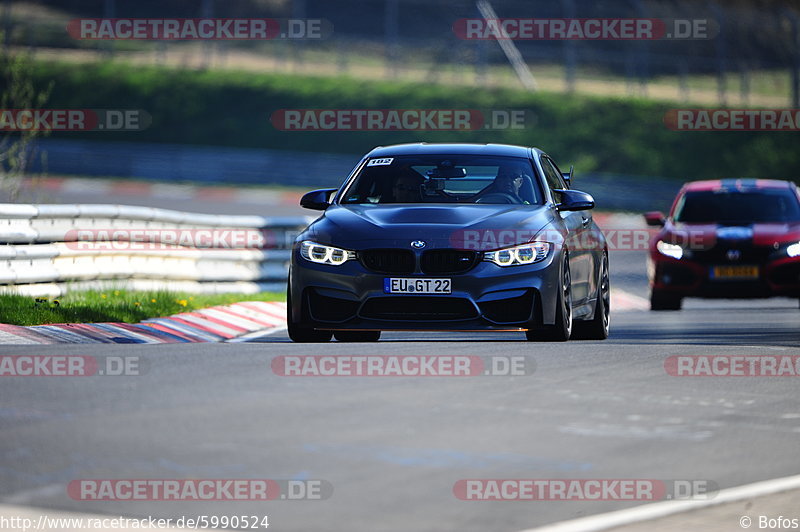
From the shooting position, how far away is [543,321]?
11102 millimetres

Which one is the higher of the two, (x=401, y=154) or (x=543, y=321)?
(x=401, y=154)

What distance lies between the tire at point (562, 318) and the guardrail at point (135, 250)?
5426mm

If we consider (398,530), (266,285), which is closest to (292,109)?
(266,285)

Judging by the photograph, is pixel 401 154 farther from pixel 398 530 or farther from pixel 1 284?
pixel 398 530

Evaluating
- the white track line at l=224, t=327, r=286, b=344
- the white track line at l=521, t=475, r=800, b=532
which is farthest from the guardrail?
the white track line at l=521, t=475, r=800, b=532

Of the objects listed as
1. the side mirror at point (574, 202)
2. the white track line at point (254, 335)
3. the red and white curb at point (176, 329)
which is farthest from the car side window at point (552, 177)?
the red and white curb at point (176, 329)

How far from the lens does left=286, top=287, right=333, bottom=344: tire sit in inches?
448

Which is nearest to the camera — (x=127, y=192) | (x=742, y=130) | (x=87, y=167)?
(x=127, y=192)

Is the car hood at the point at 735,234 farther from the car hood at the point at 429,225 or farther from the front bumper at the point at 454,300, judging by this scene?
the front bumper at the point at 454,300

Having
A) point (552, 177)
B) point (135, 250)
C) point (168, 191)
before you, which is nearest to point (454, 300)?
point (552, 177)

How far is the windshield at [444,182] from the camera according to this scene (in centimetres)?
1205

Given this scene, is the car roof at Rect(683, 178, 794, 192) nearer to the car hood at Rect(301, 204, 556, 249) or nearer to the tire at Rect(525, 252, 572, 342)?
the tire at Rect(525, 252, 572, 342)

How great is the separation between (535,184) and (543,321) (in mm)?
1523

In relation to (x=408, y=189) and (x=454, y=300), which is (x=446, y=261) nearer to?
(x=454, y=300)
